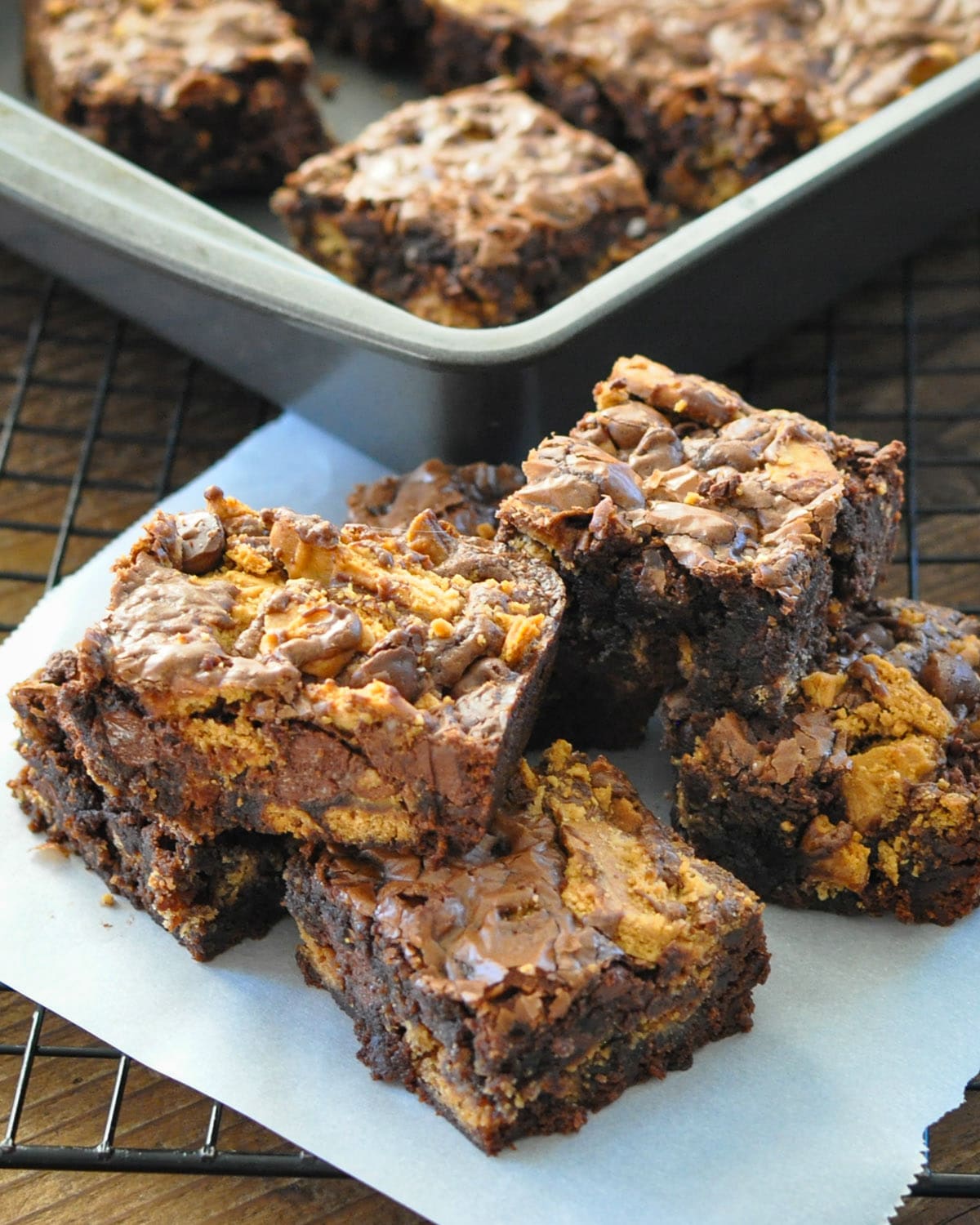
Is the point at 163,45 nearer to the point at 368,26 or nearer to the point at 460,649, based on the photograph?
the point at 368,26

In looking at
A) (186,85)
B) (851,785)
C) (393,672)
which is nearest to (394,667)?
(393,672)

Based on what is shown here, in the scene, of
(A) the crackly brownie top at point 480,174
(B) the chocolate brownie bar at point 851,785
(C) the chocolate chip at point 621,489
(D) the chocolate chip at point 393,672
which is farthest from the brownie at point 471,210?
(D) the chocolate chip at point 393,672

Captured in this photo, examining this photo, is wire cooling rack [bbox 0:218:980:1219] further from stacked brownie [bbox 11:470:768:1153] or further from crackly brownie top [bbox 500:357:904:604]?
stacked brownie [bbox 11:470:768:1153]

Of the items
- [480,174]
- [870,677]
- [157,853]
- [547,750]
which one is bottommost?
[157,853]

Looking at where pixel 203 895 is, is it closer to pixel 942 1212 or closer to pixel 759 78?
pixel 942 1212

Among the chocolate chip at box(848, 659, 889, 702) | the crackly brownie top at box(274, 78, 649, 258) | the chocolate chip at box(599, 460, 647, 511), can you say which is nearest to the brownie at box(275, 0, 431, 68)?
the crackly brownie top at box(274, 78, 649, 258)
